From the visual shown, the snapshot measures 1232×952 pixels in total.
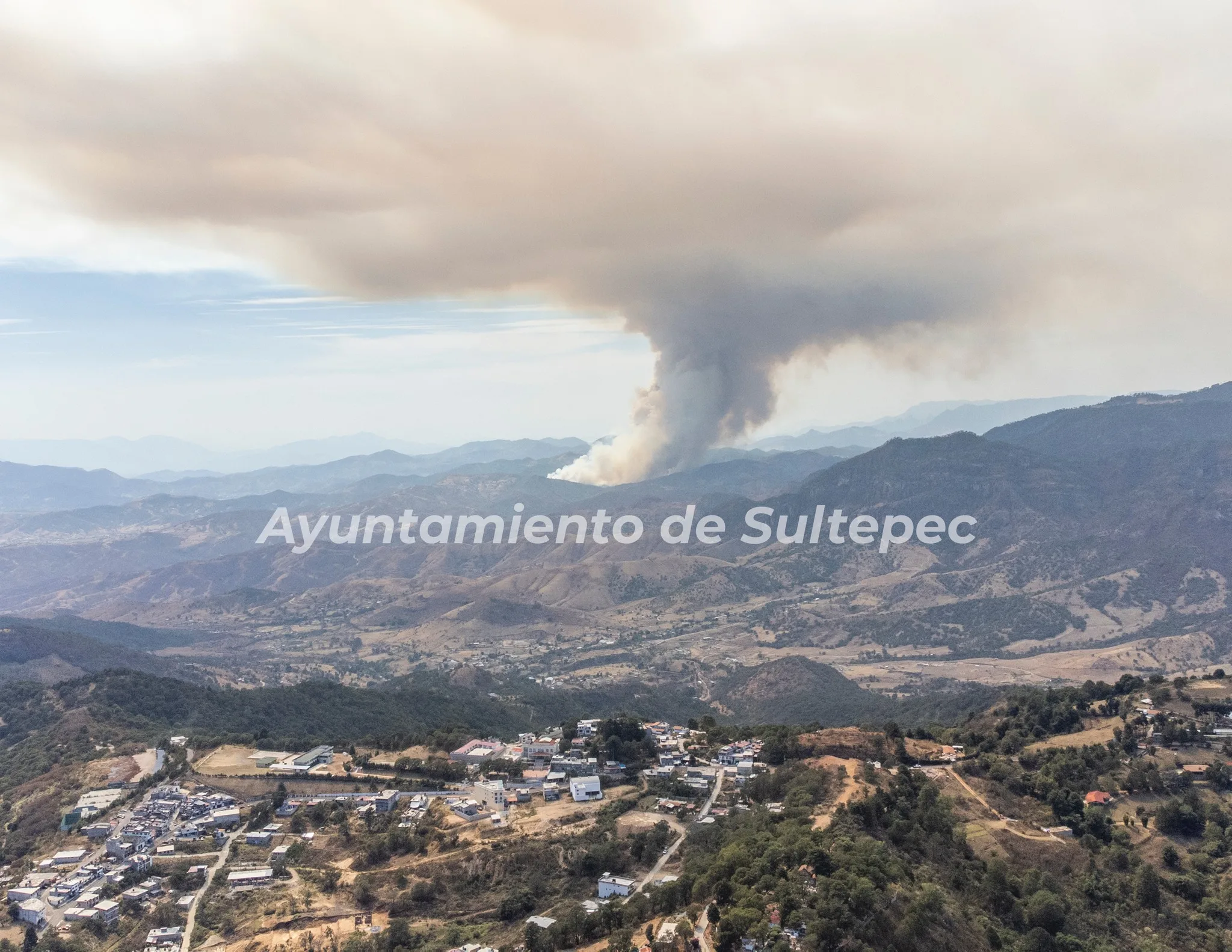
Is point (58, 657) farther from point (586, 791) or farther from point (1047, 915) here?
point (1047, 915)

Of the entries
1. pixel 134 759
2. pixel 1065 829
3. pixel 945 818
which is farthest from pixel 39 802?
pixel 1065 829

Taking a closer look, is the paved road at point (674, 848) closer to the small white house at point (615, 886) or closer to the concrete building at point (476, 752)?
the small white house at point (615, 886)

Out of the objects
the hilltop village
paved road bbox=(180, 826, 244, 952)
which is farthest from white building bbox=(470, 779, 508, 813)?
paved road bbox=(180, 826, 244, 952)

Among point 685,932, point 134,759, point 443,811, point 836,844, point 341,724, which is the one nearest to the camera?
point 685,932

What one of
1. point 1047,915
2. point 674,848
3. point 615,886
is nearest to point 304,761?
point 674,848

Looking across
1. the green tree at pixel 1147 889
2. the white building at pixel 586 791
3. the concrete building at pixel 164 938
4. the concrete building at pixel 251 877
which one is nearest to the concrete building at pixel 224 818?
the concrete building at pixel 251 877

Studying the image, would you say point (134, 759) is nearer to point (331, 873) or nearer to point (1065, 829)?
point (331, 873)

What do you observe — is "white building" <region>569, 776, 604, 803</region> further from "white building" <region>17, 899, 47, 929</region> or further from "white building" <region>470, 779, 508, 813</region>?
"white building" <region>17, 899, 47, 929</region>
